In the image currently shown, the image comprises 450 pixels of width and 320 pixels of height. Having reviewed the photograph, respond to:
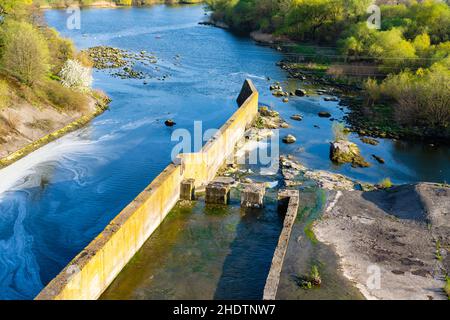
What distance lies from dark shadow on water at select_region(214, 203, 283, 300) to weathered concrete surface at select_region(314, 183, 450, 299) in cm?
256

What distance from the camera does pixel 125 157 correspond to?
34.3m

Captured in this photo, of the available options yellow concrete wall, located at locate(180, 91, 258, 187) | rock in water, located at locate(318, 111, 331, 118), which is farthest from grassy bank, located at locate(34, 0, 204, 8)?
yellow concrete wall, located at locate(180, 91, 258, 187)

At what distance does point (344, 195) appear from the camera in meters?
27.4

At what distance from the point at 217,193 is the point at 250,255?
5.22 metres

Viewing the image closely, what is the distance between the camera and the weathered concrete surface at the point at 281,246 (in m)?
18.3

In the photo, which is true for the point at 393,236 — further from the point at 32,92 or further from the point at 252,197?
the point at 32,92

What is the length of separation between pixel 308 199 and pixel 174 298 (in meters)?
10.4

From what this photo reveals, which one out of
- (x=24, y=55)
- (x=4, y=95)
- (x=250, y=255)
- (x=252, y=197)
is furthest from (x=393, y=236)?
(x=24, y=55)

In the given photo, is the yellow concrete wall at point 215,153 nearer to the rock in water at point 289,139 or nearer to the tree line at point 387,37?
the rock in water at point 289,139

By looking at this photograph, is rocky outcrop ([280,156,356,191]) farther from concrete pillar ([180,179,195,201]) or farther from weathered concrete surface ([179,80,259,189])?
concrete pillar ([180,179,195,201])

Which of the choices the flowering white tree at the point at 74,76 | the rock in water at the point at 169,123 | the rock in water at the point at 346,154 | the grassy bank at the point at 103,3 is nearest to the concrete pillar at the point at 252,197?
the rock in water at the point at 346,154

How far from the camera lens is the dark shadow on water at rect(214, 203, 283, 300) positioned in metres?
20.2

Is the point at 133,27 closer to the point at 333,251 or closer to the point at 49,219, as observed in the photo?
the point at 49,219
